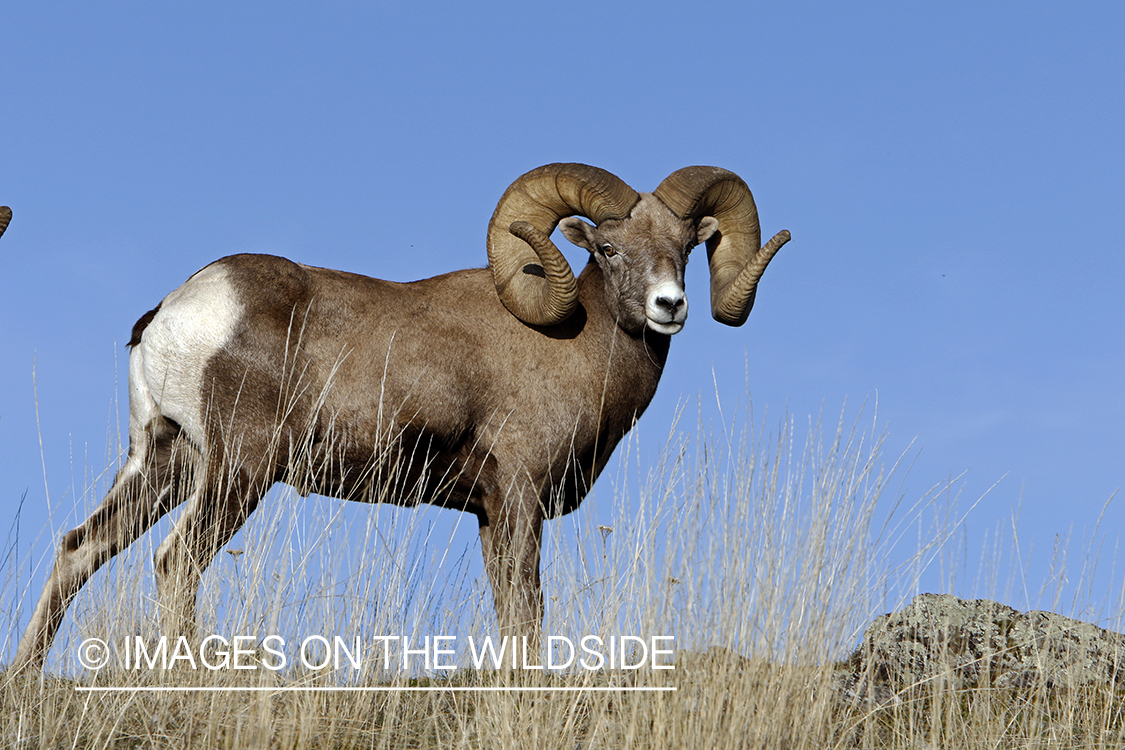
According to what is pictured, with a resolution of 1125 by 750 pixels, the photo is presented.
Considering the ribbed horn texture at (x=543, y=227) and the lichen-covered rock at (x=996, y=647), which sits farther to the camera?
the ribbed horn texture at (x=543, y=227)

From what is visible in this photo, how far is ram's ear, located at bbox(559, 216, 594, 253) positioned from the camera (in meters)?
8.04

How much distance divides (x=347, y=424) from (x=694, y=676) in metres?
3.09

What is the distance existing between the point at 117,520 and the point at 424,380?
2297 millimetres

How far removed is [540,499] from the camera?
7.39 meters

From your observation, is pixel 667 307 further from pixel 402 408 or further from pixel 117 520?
pixel 117 520

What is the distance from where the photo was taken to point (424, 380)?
7480 mm

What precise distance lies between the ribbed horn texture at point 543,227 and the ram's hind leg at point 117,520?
8.41 ft

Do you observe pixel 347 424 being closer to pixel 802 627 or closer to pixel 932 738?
pixel 802 627

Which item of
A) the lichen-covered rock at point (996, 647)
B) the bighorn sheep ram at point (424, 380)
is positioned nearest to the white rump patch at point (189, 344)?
the bighorn sheep ram at point (424, 380)

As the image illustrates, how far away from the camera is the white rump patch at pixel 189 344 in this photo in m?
7.21

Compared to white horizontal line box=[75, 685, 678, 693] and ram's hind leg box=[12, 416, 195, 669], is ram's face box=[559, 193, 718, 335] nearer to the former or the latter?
white horizontal line box=[75, 685, 678, 693]

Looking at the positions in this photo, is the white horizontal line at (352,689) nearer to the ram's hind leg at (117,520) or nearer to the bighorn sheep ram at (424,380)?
the bighorn sheep ram at (424,380)

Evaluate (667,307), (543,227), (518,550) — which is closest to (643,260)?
(667,307)

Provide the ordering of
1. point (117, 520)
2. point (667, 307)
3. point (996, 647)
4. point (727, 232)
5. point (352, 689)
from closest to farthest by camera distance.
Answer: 1. point (352, 689)
2. point (667, 307)
3. point (117, 520)
4. point (996, 647)
5. point (727, 232)
